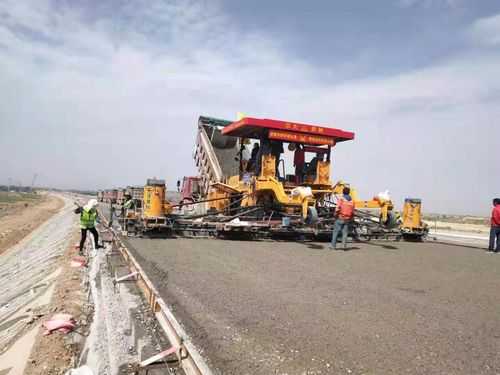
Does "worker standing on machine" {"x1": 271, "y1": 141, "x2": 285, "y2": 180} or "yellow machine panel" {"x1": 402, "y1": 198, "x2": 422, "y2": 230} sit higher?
"worker standing on machine" {"x1": 271, "y1": 141, "x2": 285, "y2": 180}

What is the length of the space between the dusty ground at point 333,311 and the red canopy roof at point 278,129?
4.06m

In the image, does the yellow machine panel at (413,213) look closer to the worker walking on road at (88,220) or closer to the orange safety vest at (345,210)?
the orange safety vest at (345,210)

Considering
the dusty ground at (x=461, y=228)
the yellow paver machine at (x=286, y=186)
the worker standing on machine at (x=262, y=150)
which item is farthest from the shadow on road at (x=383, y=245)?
the dusty ground at (x=461, y=228)

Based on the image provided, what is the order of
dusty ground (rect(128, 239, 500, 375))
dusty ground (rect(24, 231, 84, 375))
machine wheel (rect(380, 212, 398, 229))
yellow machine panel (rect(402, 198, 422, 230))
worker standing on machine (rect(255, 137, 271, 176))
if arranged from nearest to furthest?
dusty ground (rect(128, 239, 500, 375)) → dusty ground (rect(24, 231, 84, 375)) → machine wheel (rect(380, 212, 398, 229)) → worker standing on machine (rect(255, 137, 271, 176)) → yellow machine panel (rect(402, 198, 422, 230))

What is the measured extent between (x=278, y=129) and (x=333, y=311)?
7.00 m

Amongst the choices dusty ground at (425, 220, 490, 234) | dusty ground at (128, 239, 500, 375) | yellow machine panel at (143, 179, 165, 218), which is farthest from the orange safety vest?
dusty ground at (425, 220, 490, 234)

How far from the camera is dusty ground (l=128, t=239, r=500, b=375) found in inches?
112

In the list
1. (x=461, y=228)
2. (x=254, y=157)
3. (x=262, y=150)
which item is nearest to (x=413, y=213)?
(x=262, y=150)

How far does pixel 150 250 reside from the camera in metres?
7.36

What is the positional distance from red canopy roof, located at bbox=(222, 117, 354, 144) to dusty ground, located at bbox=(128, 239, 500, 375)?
4058 mm

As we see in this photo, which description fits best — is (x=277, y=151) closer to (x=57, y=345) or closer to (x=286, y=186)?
(x=286, y=186)

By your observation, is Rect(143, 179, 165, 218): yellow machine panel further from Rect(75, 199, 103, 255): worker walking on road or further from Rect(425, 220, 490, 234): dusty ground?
Rect(425, 220, 490, 234): dusty ground

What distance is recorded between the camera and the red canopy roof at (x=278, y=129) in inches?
397

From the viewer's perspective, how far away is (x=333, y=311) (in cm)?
394
